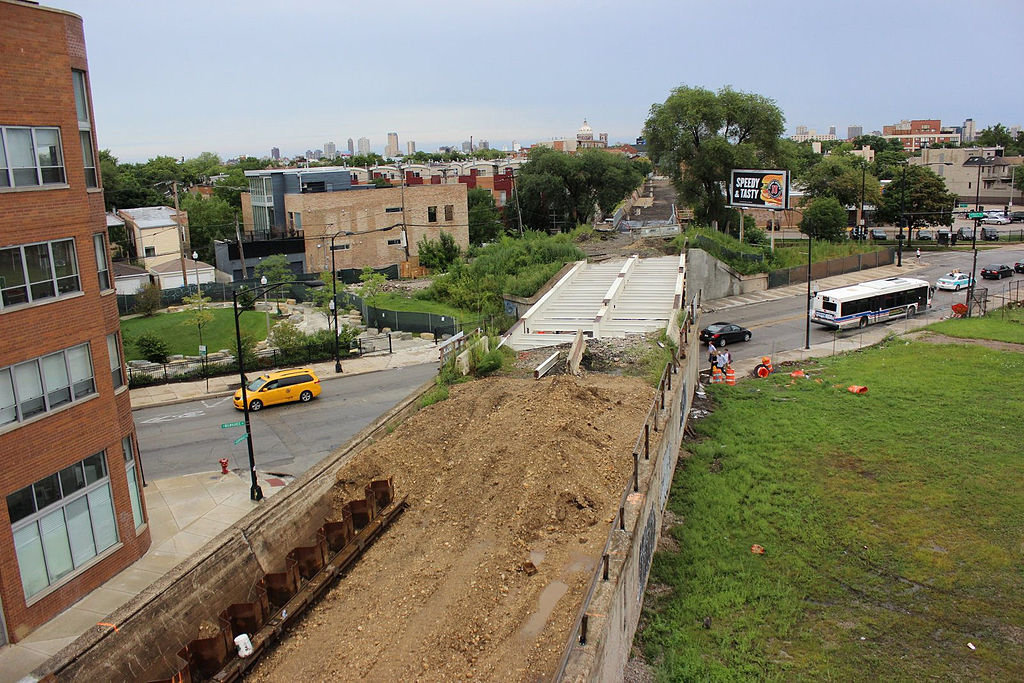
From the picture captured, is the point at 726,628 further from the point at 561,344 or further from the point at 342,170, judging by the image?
the point at 342,170

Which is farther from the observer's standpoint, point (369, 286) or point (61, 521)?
point (369, 286)

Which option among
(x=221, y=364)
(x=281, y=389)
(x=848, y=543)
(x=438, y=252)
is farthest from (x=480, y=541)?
(x=438, y=252)

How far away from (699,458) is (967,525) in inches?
292

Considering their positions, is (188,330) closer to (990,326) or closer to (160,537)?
(160,537)

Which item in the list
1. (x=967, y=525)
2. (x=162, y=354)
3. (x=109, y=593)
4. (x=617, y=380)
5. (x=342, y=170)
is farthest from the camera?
(x=342, y=170)

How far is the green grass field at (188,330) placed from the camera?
44531 mm

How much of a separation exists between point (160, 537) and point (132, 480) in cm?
210

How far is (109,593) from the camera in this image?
706 inches

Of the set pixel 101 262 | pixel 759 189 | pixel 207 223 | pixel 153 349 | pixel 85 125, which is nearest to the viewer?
pixel 85 125

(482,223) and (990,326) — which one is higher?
(482,223)

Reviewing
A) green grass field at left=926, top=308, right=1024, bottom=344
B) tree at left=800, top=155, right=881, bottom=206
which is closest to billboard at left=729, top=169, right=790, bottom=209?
green grass field at left=926, top=308, right=1024, bottom=344

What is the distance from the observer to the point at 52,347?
17.1 metres

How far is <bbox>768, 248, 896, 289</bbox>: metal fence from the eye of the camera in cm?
5475

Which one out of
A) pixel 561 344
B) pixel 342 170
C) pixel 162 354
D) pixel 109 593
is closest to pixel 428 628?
pixel 109 593
